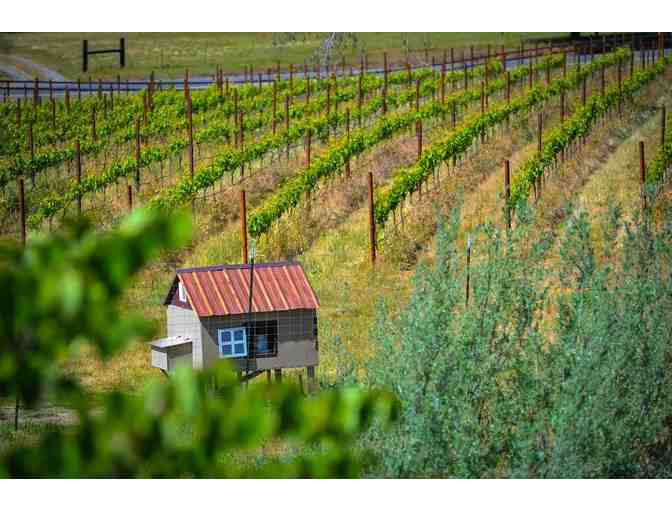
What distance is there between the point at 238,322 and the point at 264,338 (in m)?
0.14

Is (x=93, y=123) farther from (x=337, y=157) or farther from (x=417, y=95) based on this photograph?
(x=417, y=95)

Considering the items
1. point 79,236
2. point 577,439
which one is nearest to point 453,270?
point 577,439

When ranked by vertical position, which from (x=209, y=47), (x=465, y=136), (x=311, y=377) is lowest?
(x=311, y=377)

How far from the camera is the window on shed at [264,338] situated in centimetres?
538

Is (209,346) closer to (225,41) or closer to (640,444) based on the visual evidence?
(225,41)

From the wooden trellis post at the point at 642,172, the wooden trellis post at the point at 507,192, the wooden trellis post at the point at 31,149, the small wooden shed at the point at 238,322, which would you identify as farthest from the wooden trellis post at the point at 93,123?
the wooden trellis post at the point at 642,172

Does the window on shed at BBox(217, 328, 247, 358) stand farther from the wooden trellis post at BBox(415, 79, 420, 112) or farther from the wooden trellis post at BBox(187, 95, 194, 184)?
the wooden trellis post at BBox(415, 79, 420, 112)

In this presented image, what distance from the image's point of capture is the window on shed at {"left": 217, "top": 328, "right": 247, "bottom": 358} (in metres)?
5.36

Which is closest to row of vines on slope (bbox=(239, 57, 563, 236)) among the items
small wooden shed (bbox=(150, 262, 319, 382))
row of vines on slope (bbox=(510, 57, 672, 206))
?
row of vines on slope (bbox=(510, 57, 672, 206))

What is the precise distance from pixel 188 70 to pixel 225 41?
16.1 inches

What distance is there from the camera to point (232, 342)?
5363mm

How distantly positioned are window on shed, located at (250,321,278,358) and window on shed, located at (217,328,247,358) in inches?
1.9

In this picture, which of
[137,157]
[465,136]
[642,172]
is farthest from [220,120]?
[642,172]
